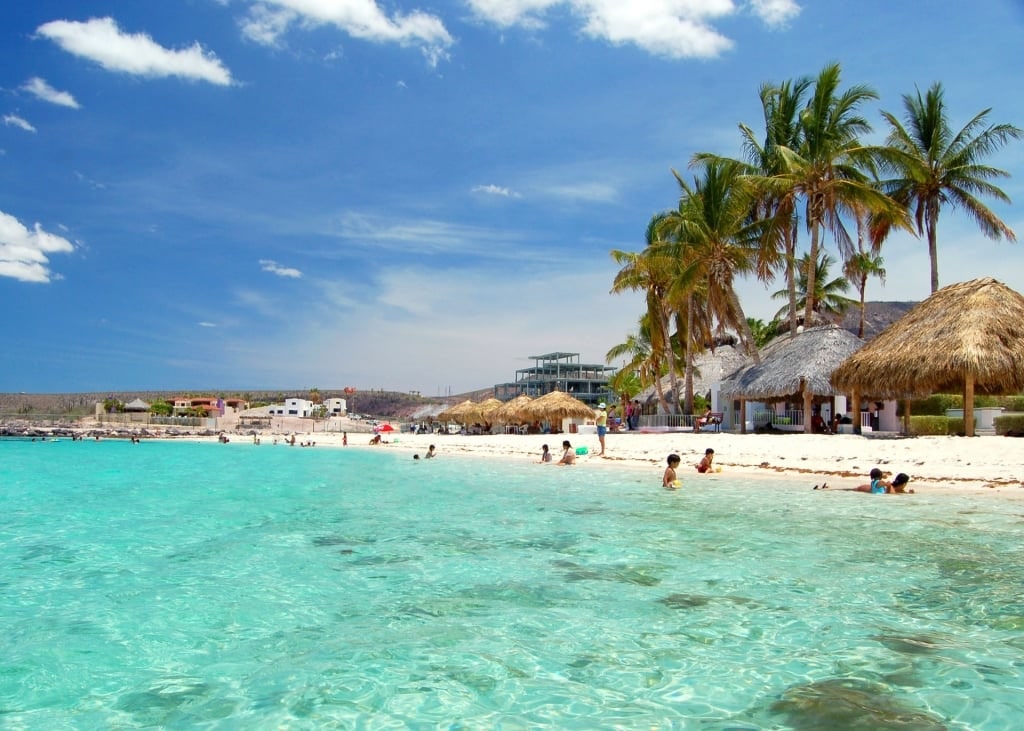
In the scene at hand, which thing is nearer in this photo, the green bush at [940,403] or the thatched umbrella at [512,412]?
the green bush at [940,403]

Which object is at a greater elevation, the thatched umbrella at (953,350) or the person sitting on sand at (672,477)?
the thatched umbrella at (953,350)

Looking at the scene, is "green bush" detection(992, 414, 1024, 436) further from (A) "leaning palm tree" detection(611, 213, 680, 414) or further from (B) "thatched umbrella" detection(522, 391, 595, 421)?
(B) "thatched umbrella" detection(522, 391, 595, 421)

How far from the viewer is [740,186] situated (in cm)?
2138

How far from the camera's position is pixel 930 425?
56.8ft

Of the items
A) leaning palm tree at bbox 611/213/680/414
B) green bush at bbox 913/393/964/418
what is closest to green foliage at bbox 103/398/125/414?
leaning palm tree at bbox 611/213/680/414

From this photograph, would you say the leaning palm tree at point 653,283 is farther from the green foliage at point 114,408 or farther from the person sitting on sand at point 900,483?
the green foliage at point 114,408

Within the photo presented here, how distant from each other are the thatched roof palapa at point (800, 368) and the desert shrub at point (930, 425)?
6.93 ft

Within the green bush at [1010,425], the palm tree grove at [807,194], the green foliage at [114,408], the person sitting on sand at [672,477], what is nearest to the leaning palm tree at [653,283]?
the palm tree grove at [807,194]

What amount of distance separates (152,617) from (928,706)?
458 centimetres

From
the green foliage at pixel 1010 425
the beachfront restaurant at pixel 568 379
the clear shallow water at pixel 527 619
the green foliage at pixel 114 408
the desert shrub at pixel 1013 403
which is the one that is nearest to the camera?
the clear shallow water at pixel 527 619

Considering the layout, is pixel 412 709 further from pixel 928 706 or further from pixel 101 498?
pixel 101 498

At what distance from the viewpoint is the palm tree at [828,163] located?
1972 cm

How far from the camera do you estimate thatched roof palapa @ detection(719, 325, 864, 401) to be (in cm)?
1817

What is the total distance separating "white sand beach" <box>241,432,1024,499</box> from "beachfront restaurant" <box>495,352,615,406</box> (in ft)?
107
